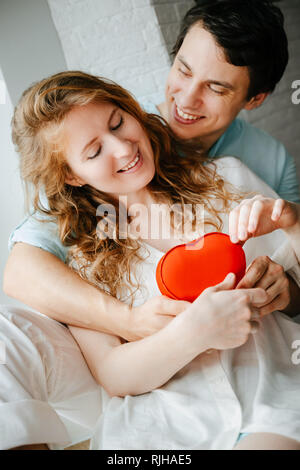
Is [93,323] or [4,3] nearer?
[93,323]

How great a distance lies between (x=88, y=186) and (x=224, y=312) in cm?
51

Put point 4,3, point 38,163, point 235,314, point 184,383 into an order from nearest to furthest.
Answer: point 235,314 → point 184,383 → point 38,163 → point 4,3

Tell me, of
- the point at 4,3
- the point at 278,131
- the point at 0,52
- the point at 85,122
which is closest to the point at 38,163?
the point at 85,122

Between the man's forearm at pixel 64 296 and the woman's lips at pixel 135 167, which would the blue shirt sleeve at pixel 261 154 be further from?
the man's forearm at pixel 64 296

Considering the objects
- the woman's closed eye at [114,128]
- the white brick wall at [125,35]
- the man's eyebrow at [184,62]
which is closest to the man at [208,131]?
the man's eyebrow at [184,62]

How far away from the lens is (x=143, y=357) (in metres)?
0.90

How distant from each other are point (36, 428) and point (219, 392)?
35 centimetres

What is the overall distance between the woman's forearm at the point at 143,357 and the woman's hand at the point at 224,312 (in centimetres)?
2

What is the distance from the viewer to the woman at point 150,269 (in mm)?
834

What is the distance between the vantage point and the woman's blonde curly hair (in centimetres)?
98

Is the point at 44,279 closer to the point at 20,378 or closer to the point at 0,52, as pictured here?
the point at 20,378

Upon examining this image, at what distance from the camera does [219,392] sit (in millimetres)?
890

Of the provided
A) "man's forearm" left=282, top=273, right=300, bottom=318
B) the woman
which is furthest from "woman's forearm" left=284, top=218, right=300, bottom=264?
"man's forearm" left=282, top=273, right=300, bottom=318

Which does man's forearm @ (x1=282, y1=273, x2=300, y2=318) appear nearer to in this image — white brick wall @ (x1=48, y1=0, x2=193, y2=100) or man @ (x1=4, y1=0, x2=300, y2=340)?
man @ (x1=4, y1=0, x2=300, y2=340)
